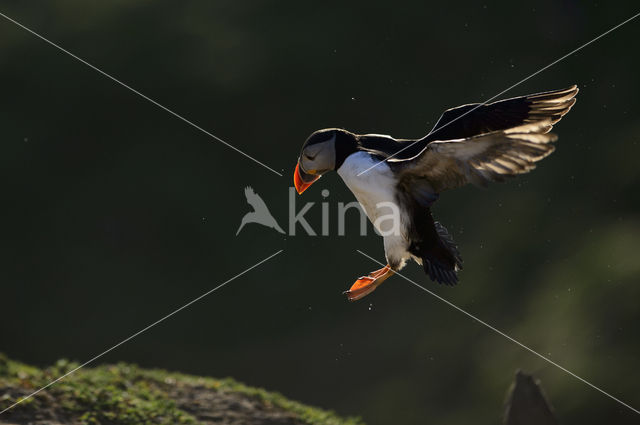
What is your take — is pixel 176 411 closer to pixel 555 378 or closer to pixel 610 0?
pixel 555 378

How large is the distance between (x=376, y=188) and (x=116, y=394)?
237cm

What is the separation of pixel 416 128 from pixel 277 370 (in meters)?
3.48

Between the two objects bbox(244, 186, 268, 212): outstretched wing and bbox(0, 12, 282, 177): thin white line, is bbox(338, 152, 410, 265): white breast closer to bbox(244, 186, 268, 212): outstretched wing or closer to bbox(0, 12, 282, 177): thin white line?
bbox(0, 12, 282, 177): thin white line

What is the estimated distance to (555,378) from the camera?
7.35 m

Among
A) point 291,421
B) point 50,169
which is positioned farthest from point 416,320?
point 50,169

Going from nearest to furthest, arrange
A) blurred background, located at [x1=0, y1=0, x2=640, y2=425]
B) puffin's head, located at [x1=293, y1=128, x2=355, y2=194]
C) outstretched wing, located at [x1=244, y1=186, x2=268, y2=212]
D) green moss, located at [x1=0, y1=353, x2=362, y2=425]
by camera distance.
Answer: puffin's head, located at [x1=293, y1=128, x2=355, y2=194]
green moss, located at [x1=0, y1=353, x2=362, y2=425]
blurred background, located at [x1=0, y1=0, x2=640, y2=425]
outstretched wing, located at [x1=244, y1=186, x2=268, y2=212]

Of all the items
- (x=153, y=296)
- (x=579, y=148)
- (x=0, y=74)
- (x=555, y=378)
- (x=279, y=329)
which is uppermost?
(x=0, y=74)

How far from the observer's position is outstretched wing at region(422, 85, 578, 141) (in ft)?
12.6

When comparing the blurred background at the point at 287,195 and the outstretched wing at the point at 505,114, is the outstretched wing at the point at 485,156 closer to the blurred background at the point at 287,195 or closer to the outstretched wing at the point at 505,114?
the outstretched wing at the point at 505,114

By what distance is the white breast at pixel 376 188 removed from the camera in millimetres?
3732

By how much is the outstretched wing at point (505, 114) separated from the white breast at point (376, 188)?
0.34 meters

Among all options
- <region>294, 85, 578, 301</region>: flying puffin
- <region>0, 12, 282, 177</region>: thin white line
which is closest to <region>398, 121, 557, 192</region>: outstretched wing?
<region>294, 85, 578, 301</region>: flying puffin

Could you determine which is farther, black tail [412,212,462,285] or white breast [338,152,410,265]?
black tail [412,212,462,285]

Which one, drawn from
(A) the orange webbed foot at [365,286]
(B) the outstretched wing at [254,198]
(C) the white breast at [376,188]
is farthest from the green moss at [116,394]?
(B) the outstretched wing at [254,198]
